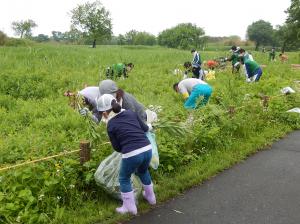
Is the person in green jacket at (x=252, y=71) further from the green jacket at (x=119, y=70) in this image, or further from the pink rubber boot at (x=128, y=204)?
the pink rubber boot at (x=128, y=204)

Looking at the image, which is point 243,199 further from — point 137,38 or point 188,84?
point 137,38

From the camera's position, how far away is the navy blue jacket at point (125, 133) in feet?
14.5

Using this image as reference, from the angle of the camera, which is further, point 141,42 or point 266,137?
point 141,42

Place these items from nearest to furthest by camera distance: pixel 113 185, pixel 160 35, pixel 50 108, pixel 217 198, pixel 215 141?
pixel 113 185 → pixel 217 198 → pixel 215 141 → pixel 50 108 → pixel 160 35

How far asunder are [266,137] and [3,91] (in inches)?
304

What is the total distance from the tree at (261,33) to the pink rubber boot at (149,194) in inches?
3609

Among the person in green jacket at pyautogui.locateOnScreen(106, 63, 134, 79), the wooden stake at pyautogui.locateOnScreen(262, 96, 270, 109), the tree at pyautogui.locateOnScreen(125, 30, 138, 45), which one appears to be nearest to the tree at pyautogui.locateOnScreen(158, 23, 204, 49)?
the tree at pyautogui.locateOnScreen(125, 30, 138, 45)

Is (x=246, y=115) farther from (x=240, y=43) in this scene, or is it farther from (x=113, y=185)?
(x=240, y=43)

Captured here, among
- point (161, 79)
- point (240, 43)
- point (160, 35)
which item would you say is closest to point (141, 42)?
point (160, 35)

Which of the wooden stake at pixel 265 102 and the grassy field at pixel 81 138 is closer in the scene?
the grassy field at pixel 81 138

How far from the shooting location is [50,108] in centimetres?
936

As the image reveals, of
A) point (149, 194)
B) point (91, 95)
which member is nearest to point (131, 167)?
point (149, 194)

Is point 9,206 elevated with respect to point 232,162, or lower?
elevated

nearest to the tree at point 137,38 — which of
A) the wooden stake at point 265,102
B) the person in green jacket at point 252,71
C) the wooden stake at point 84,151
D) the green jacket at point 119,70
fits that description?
the green jacket at point 119,70
